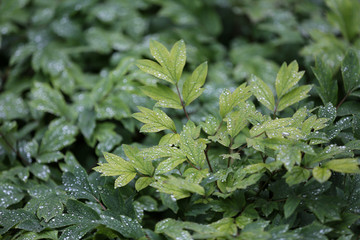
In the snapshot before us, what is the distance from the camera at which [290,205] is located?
0.91 meters

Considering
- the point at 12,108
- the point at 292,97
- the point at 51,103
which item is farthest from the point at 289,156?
the point at 12,108

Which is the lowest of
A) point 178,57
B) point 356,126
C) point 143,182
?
point 143,182

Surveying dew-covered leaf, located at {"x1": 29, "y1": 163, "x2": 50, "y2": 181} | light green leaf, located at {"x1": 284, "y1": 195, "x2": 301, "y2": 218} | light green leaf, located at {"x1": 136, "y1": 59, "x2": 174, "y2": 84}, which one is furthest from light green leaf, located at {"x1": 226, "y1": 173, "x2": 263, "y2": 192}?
A: dew-covered leaf, located at {"x1": 29, "y1": 163, "x2": 50, "y2": 181}

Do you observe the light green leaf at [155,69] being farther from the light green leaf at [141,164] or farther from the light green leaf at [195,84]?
the light green leaf at [141,164]

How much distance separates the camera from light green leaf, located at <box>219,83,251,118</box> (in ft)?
3.49

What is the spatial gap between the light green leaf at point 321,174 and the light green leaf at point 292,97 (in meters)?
0.31

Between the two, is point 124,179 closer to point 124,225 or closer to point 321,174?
point 124,225

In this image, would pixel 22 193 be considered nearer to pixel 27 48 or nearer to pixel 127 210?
pixel 127 210

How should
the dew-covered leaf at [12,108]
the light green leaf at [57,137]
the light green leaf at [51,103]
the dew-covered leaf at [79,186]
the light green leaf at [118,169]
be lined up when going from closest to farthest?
the light green leaf at [118,169], the dew-covered leaf at [79,186], the light green leaf at [57,137], the light green leaf at [51,103], the dew-covered leaf at [12,108]

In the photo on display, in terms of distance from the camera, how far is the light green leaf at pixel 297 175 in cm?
87

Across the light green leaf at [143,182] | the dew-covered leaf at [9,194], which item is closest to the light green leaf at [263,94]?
the light green leaf at [143,182]

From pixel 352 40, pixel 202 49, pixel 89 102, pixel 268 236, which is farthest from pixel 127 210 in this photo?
pixel 352 40

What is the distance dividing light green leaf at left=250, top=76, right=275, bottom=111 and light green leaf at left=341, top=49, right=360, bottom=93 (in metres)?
0.31

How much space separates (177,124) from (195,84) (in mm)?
467
